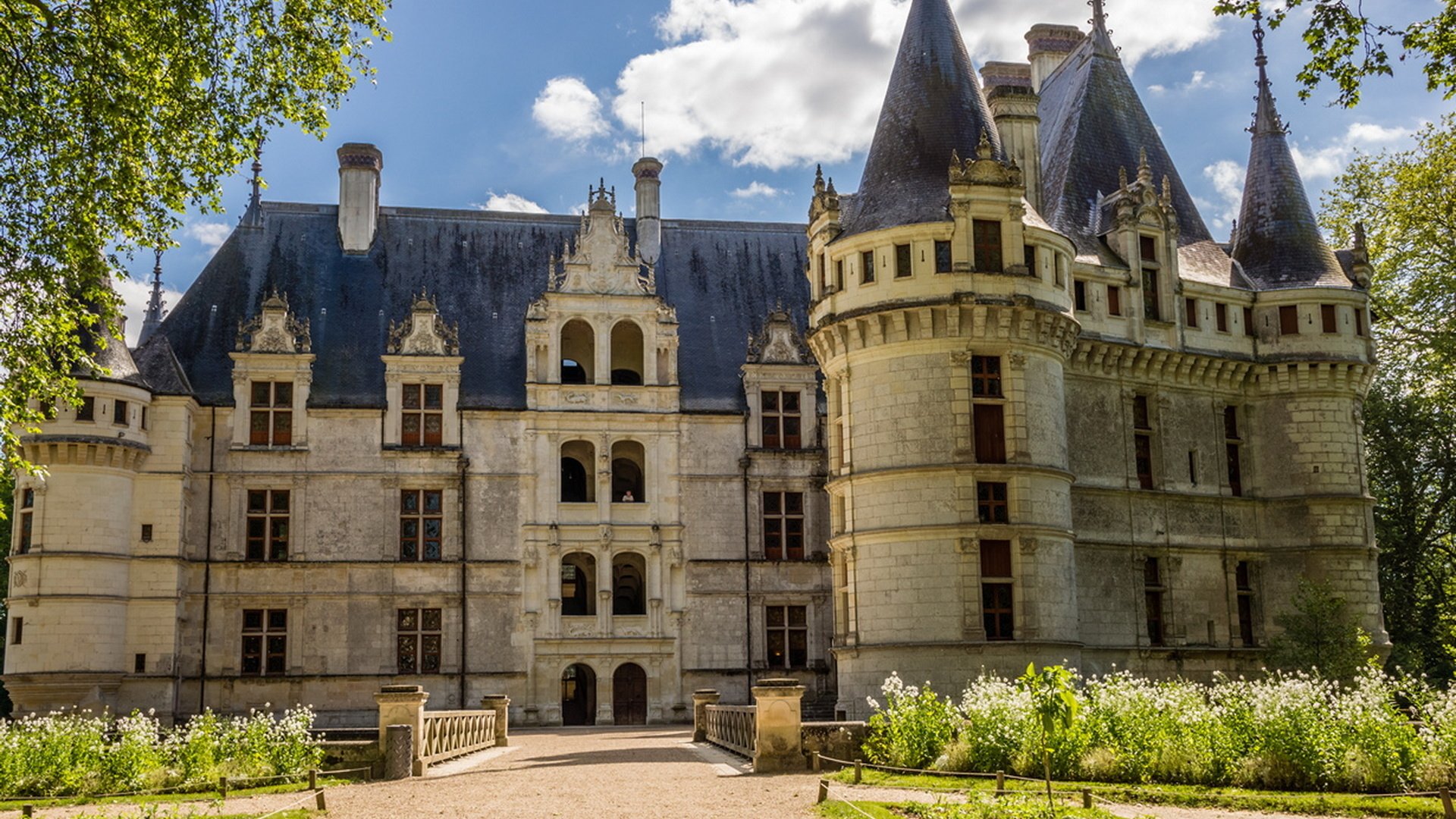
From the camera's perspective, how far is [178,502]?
115 feet

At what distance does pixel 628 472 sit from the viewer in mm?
41781

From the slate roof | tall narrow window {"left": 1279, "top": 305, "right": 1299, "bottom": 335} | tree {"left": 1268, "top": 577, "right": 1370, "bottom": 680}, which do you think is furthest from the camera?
the slate roof

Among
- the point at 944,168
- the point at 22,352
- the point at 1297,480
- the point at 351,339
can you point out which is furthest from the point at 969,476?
the point at 351,339

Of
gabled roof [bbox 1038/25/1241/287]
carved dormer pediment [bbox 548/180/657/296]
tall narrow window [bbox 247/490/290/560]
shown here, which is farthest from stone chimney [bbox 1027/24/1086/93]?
tall narrow window [bbox 247/490/290/560]

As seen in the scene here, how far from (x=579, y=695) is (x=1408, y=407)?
23.6m

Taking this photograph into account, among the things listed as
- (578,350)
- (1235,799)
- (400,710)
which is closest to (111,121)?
(400,710)

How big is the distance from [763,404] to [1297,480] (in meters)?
13.9

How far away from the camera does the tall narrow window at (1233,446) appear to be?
32688 millimetres

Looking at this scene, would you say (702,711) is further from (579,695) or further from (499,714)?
(579,695)

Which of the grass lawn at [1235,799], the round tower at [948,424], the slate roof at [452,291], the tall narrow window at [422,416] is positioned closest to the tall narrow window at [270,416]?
the slate roof at [452,291]

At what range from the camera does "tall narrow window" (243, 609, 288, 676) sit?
3581 centimetres

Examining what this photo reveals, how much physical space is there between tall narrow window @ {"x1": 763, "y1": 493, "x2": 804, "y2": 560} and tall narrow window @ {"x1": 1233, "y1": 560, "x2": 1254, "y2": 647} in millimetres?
11355

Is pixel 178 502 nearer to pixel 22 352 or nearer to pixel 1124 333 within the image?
pixel 22 352

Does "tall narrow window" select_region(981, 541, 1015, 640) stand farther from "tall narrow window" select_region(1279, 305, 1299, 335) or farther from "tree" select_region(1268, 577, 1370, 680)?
"tall narrow window" select_region(1279, 305, 1299, 335)
